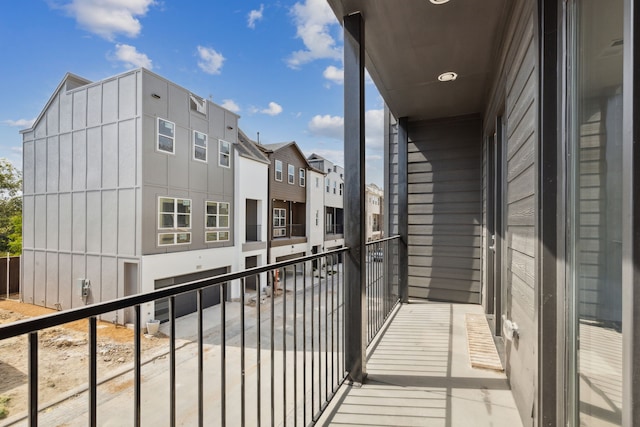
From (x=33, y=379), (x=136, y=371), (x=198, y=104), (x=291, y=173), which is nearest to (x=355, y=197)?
(x=136, y=371)

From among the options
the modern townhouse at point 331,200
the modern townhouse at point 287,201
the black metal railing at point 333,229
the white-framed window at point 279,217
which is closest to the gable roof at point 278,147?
the modern townhouse at point 287,201

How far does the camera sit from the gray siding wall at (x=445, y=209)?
388cm

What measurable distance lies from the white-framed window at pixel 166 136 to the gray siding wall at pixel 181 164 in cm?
11

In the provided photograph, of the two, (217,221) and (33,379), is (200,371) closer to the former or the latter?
(33,379)

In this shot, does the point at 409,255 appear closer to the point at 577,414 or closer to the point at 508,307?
the point at 508,307

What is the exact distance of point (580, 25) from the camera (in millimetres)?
1028

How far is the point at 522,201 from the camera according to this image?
1708mm

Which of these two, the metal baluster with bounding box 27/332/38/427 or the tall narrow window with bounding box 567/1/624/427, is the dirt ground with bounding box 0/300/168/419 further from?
the tall narrow window with bounding box 567/1/624/427

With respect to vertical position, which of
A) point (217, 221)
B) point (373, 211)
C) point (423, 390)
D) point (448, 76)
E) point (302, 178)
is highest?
point (302, 178)

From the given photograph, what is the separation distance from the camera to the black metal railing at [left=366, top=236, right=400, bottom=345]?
281cm

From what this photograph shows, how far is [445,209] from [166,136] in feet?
25.2

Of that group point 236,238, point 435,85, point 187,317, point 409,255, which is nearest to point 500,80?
point 435,85

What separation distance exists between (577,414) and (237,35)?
1542cm

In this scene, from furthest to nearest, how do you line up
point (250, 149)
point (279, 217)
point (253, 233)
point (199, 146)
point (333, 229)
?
1. point (333, 229)
2. point (279, 217)
3. point (253, 233)
4. point (250, 149)
5. point (199, 146)
